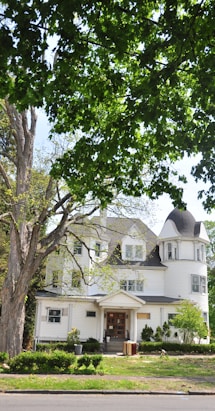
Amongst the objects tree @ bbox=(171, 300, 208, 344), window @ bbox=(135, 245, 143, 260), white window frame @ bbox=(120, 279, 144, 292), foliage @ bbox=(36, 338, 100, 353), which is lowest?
foliage @ bbox=(36, 338, 100, 353)

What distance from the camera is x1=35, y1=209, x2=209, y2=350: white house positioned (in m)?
31.0

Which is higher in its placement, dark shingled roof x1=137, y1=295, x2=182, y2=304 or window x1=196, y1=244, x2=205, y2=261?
window x1=196, y1=244, x2=205, y2=261

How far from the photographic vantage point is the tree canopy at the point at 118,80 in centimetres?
596

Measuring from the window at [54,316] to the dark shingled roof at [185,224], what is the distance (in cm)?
1235

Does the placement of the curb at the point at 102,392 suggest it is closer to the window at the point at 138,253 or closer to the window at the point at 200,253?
the window at the point at 138,253

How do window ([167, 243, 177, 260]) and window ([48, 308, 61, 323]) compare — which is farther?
window ([167, 243, 177, 260])

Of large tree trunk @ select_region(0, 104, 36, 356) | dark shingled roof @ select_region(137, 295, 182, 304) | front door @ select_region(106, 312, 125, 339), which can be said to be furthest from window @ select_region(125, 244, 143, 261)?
large tree trunk @ select_region(0, 104, 36, 356)

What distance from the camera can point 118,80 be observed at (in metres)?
7.23

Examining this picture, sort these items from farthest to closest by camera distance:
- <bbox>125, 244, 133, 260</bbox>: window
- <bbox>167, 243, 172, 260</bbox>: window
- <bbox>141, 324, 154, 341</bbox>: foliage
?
<bbox>125, 244, 133, 260</bbox>: window
<bbox>167, 243, 172, 260</bbox>: window
<bbox>141, 324, 154, 341</bbox>: foliage

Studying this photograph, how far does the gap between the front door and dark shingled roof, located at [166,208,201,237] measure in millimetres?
8819

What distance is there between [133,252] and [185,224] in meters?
5.18

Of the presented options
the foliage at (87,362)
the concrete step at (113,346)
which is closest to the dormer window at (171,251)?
the concrete step at (113,346)
